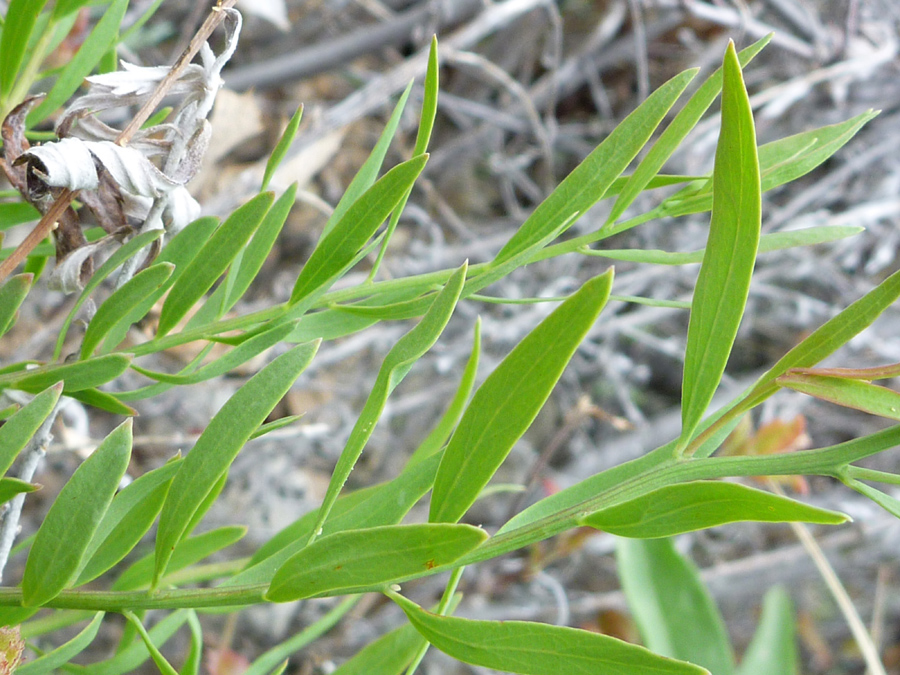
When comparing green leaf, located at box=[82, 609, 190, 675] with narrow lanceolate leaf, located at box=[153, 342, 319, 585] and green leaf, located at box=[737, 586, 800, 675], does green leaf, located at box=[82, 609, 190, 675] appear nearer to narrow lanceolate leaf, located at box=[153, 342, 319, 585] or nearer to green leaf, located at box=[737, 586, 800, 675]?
narrow lanceolate leaf, located at box=[153, 342, 319, 585]

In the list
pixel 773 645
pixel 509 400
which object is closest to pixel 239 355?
pixel 509 400

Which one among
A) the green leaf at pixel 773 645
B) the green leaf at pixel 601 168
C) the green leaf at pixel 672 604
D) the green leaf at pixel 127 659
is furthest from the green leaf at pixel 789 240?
the green leaf at pixel 773 645

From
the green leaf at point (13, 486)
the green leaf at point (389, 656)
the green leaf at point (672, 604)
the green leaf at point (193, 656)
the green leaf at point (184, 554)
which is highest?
the green leaf at point (13, 486)

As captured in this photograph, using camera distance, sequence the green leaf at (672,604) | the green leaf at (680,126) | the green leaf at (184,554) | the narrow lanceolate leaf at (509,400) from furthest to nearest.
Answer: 1. the green leaf at (672,604)
2. the green leaf at (184,554)
3. the green leaf at (680,126)
4. the narrow lanceolate leaf at (509,400)

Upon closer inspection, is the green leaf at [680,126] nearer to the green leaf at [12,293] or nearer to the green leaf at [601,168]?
the green leaf at [601,168]

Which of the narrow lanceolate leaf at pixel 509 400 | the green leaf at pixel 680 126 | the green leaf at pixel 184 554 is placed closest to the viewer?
the narrow lanceolate leaf at pixel 509 400

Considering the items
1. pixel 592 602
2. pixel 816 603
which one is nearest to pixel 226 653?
pixel 592 602
